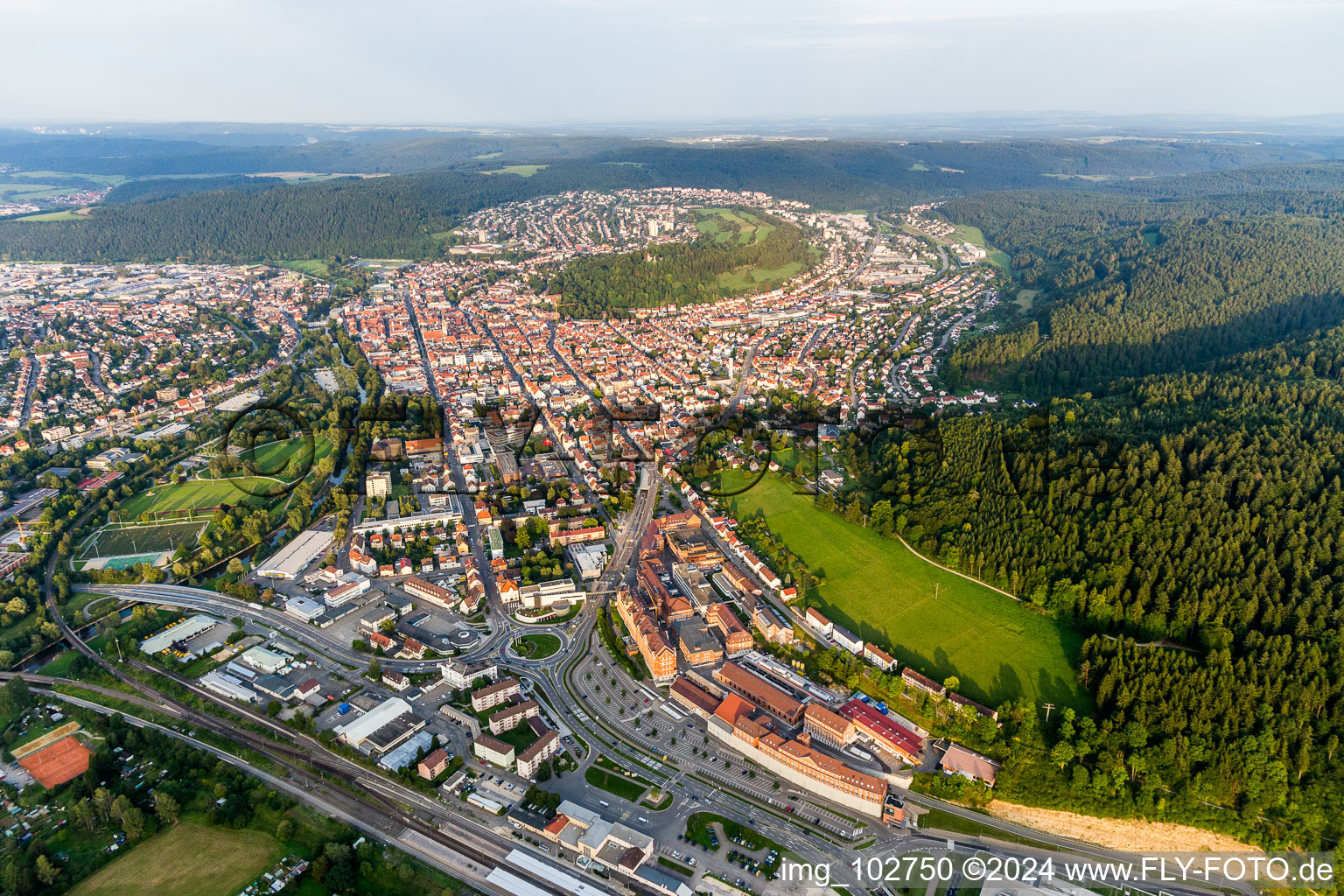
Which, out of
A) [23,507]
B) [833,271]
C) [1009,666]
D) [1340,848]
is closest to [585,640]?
[1009,666]

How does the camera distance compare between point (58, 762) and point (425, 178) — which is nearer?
point (58, 762)

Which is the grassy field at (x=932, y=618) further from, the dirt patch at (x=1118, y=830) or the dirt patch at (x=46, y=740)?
the dirt patch at (x=46, y=740)

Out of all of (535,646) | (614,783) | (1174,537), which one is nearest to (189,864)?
(614,783)

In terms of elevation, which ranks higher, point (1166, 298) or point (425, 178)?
point (425, 178)

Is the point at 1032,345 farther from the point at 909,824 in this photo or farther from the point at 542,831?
the point at 542,831

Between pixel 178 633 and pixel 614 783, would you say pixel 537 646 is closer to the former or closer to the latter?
pixel 614 783


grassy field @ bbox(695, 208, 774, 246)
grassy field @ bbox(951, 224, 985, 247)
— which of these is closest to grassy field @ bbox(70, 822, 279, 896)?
grassy field @ bbox(695, 208, 774, 246)
